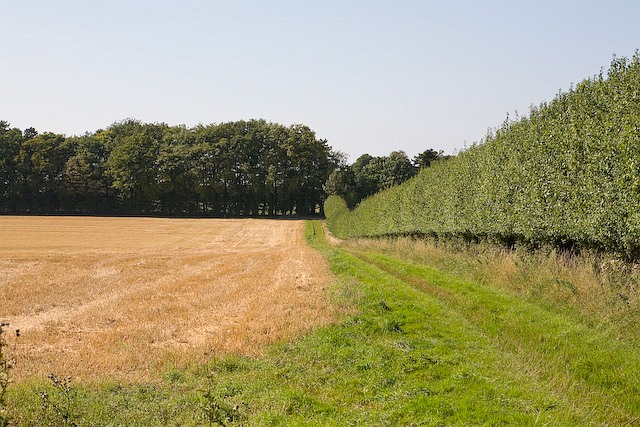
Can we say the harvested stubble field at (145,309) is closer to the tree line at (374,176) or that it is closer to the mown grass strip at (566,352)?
the mown grass strip at (566,352)

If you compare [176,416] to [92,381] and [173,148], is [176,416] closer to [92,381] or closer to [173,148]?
[92,381]

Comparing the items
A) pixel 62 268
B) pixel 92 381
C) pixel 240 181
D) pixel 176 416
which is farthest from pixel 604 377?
pixel 240 181

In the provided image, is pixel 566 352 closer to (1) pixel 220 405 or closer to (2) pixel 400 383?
(2) pixel 400 383

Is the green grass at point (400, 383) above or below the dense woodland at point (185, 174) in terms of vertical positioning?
below

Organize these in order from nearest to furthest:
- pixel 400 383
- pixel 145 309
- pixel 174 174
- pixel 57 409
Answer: pixel 57 409 < pixel 400 383 < pixel 145 309 < pixel 174 174

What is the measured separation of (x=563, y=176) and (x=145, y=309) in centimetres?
1554

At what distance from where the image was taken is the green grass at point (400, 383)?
6.82 metres

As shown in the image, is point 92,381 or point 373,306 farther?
point 373,306

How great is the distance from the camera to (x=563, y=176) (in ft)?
55.0

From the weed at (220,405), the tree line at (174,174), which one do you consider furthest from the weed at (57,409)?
the tree line at (174,174)

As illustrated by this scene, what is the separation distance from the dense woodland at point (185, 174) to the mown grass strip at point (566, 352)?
90149 millimetres

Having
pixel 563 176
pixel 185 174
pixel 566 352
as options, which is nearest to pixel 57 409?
pixel 566 352

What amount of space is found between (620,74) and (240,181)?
98072 millimetres

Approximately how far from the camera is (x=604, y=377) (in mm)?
8594
